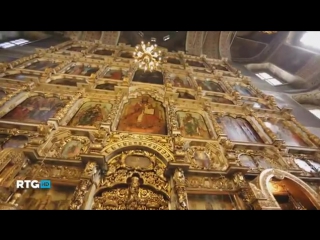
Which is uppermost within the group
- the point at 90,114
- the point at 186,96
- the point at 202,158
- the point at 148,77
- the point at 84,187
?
the point at 148,77

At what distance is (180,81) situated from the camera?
11461mm

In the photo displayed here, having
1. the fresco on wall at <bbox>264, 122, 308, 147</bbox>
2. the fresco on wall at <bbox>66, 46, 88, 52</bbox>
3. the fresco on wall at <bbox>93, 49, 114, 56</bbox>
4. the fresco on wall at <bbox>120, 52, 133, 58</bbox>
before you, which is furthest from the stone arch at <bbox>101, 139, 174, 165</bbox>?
the fresco on wall at <bbox>66, 46, 88, 52</bbox>

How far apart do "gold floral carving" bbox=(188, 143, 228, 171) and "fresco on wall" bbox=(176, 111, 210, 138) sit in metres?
0.62

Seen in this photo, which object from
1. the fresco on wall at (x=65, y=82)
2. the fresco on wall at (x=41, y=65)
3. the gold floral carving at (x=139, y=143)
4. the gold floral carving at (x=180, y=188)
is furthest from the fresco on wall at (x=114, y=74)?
the gold floral carving at (x=180, y=188)

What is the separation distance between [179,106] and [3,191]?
6.35m

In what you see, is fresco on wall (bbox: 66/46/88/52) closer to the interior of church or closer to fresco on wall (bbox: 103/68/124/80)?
the interior of church

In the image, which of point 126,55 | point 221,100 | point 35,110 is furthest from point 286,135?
point 126,55

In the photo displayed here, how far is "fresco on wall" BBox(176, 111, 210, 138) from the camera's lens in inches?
273

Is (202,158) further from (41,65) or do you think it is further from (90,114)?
(41,65)

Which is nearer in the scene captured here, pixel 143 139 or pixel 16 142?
pixel 16 142

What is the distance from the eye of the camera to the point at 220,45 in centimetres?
1756

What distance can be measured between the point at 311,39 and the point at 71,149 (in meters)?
19.0
